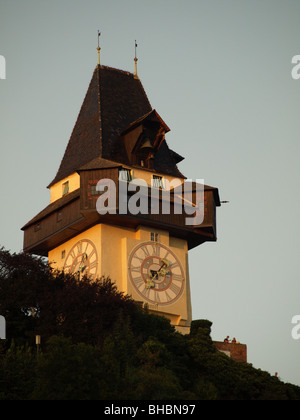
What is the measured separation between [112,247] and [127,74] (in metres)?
11.8

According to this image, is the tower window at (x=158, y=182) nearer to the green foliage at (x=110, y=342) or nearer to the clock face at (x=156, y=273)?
the clock face at (x=156, y=273)

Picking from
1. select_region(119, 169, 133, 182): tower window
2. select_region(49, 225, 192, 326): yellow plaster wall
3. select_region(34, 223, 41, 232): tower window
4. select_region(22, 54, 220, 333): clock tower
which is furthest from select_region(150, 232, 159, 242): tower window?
select_region(34, 223, 41, 232): tower window

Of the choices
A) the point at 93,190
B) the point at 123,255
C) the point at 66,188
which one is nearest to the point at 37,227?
the point at 66,188

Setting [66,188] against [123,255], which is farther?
[66,188]

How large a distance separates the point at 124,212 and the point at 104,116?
693 centimetres

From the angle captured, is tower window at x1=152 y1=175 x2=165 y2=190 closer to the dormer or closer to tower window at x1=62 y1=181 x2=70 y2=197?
the dormer

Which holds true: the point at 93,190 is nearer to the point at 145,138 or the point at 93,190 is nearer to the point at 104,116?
the point at 145,138

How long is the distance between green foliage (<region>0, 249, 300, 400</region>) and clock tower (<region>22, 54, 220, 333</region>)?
8.02ft

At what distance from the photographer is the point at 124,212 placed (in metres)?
61.7

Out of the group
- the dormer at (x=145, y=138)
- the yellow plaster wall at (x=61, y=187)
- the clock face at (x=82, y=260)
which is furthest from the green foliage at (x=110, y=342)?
the dormer at (x=145, y=138)

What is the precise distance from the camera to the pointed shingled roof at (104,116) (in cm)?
6550

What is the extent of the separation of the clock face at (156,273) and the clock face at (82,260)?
5.48ft

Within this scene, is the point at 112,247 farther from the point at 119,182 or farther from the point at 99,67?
the point at 99,67

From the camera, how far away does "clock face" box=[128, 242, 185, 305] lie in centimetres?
6222
